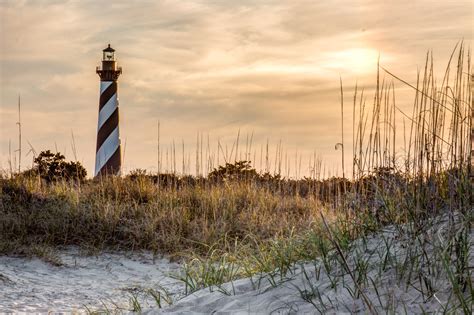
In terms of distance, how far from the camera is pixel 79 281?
243 inches

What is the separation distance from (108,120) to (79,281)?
37.8 feet

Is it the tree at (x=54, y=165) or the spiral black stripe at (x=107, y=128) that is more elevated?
the spiral black stripe at (x=107, y=128)

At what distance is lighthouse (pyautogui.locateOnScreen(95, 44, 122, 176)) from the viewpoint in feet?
55.9

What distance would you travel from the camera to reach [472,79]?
3846mm

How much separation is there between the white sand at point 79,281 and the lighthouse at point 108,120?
1016 centimetres

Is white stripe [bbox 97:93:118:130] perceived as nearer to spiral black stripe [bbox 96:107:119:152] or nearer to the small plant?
spiral black stripe [bbox 96:107:119:152]

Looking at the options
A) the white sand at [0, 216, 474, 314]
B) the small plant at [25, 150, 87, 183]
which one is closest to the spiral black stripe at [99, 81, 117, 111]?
the small plant at [25, 150, 87, 183]

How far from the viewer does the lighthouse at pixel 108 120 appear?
1705 cm

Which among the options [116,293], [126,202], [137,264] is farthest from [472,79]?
[126,202]

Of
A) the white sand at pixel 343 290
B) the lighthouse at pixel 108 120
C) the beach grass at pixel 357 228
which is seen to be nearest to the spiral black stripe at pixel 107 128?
the lighthouse at pixel 108 120

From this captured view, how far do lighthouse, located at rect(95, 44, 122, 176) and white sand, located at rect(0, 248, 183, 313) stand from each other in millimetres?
10155

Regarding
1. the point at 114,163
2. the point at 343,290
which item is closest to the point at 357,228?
the point at 343,290

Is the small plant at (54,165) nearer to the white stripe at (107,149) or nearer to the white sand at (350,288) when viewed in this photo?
the white stripe at (107,149)

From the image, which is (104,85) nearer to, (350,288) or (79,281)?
(79,281)
